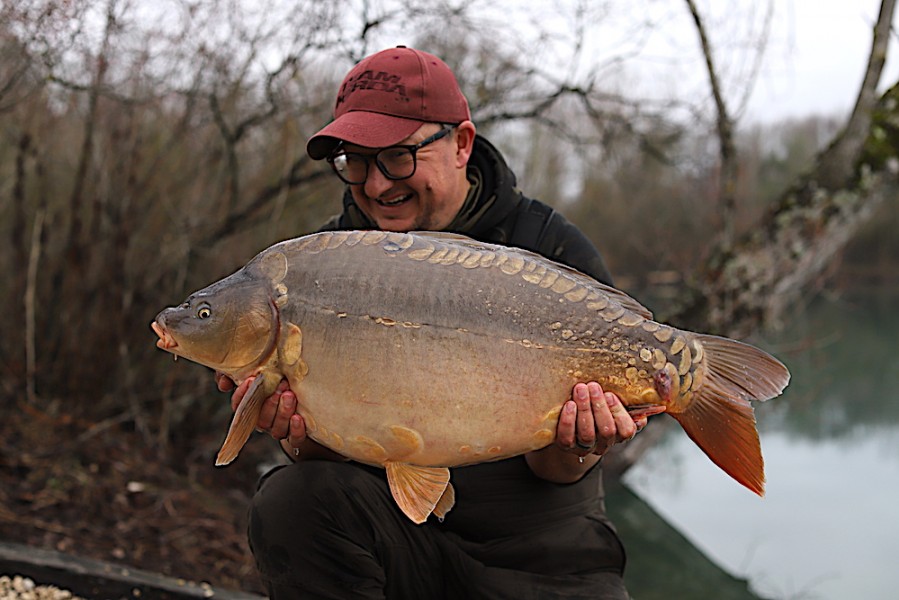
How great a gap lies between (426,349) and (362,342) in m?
0.10

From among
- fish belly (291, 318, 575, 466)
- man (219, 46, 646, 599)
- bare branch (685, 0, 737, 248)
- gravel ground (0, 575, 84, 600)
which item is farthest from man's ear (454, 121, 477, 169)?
bare branch (685, 0, 737, 248)

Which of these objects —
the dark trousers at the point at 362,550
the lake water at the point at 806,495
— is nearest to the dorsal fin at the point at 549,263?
the dark trousers at the point at 362,550

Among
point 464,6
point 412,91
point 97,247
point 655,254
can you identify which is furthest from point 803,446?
point 412,91

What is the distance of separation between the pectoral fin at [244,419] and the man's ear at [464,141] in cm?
73

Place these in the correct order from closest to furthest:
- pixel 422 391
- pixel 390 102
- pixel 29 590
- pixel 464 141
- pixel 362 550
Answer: pixel 422 391
pixel 362 550
pixel 390 102
pixel 464 141
pixel 29 590

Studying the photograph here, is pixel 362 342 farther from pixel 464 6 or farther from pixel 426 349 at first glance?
pixel 464 6

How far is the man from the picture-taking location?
1.59 metres

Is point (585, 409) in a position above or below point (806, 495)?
above

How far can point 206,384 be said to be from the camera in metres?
3.67

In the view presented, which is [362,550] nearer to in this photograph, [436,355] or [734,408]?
[436,355]

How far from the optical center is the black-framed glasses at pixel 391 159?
173 cm

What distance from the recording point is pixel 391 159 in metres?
1.74

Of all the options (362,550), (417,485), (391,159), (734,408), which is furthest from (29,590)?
(734,408)

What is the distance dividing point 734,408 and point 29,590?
170cm
